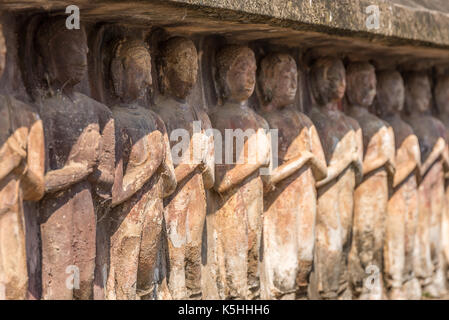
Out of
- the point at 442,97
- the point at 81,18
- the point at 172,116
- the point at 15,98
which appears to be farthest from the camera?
the point at 442,97

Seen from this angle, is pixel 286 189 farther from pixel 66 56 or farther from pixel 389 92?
pixel 66 56

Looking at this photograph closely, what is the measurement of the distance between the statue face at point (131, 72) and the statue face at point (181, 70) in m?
0.35

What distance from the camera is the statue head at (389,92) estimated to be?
8141mm

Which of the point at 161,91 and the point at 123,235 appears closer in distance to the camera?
the point at 123,235

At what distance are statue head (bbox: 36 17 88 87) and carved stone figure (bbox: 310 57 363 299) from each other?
100 inches

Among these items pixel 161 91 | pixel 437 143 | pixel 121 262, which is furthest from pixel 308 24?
pixel 437 143

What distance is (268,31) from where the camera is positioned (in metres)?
6.43

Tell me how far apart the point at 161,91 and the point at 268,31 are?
881mm

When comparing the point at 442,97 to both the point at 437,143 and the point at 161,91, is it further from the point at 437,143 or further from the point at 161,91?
the point at 161,91

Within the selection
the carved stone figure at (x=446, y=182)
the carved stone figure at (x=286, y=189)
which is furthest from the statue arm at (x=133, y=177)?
the carved stone figure at (x=446, y=182)

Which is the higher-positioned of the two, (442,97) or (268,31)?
(268,31)

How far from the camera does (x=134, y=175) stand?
18.0 ft

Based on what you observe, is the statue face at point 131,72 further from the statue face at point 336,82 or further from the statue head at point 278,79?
the statue face at point 336,82

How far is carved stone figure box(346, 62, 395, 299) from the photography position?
25.1 feet
